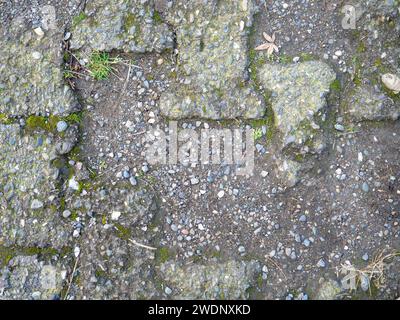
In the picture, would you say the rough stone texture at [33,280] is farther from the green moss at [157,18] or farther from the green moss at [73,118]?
the green moss at [157,18]

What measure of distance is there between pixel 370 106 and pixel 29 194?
6.59 feet

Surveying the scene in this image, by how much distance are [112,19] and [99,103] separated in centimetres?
50

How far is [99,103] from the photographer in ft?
9.27

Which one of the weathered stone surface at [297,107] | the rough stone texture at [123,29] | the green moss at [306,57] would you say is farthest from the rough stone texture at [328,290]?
the rough stone texture at [123,29]

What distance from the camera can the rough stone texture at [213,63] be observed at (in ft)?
9.14

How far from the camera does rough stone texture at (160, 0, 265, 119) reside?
279cm

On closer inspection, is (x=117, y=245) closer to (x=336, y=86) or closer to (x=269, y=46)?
(x=269, y=46)

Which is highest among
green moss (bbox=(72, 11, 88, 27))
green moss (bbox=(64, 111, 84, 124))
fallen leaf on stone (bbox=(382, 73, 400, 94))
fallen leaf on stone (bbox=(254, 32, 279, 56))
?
green moss (bbox=(72, 11, 88, 27))

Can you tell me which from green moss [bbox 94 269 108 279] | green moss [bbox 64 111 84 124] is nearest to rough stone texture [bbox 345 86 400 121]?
green moss [bbox 64 111 84 124]

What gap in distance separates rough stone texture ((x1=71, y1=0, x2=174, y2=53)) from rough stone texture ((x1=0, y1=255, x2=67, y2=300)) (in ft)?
4.16

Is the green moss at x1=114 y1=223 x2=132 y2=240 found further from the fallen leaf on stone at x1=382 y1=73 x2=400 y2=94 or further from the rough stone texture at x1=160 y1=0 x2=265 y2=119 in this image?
the fallen leaf on stone at x1=382 y1=73 x2=400 y2=94

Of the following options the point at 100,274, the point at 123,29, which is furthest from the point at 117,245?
the point at 123,29

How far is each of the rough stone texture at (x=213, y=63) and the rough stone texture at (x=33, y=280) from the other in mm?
1096

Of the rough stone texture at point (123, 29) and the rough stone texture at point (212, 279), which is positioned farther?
the rough stone texture at point (123, 29)
